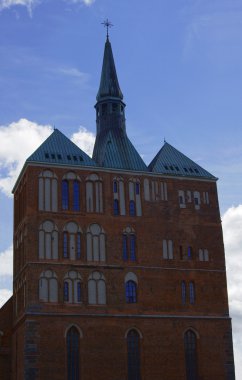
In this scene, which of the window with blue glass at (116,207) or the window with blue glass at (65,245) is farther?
the window with blue glass at (116,207)

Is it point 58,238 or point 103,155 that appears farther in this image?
point 103,155

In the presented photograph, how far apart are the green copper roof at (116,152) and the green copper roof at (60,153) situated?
63.9 inches

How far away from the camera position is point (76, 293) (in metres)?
50.5

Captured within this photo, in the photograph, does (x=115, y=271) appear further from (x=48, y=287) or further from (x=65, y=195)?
(x=65, y=195)

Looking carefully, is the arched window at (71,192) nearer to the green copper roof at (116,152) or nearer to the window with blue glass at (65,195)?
the window with blue glass at (65,195)

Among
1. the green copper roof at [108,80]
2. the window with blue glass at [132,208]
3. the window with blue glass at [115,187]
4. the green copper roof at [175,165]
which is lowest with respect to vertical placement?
the window with blue glass at [132,208]

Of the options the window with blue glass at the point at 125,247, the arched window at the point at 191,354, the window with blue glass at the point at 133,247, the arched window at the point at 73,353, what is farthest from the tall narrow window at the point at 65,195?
the arched window at the point at 191,354

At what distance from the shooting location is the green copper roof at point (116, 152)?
182 feet

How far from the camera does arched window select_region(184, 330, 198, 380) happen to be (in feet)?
167

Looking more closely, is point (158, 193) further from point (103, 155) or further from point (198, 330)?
point (198, 330)

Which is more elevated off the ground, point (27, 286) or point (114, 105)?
point (114, 105)

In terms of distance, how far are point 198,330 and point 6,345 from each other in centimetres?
1436

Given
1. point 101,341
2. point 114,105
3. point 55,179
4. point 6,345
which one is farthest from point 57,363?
point 114,105

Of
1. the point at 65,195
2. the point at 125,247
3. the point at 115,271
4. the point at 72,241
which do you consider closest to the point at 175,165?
the point at 125,247
